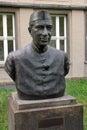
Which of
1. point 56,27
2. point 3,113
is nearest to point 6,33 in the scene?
point 56,27

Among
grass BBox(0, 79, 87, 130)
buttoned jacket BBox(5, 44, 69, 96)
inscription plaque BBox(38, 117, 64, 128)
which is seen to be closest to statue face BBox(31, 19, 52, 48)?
buttoned jacket BBox(5, 44, 69, 96)

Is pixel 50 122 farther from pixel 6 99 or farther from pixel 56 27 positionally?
pixel 56 27

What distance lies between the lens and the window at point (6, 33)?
10852 millimetres

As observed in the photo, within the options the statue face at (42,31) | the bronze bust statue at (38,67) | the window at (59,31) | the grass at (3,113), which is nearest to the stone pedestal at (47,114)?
the bronze bust statue at (38,67)

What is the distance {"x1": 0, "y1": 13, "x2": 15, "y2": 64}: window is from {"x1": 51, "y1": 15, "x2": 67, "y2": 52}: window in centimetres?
170

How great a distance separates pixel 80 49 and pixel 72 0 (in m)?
1.95

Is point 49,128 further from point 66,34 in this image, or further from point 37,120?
point 66,34

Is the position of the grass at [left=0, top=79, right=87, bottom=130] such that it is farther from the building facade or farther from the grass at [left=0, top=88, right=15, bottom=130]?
the building facade

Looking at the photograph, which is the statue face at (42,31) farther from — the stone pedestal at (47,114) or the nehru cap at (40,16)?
the stone pedestal at (47,114)

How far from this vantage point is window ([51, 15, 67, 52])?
38.2 ft

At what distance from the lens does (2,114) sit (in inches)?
249

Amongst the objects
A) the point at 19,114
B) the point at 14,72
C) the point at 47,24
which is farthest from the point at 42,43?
the point at 19,114

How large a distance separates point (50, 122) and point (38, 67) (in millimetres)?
682

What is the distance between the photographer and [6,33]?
10.9 metres
